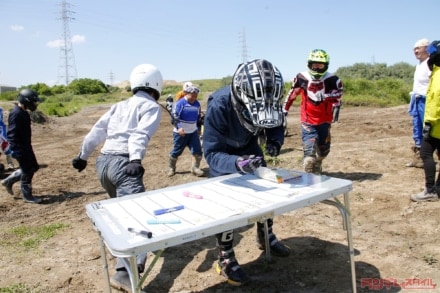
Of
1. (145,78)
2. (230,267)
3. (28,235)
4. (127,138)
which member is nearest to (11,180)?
(28,235)

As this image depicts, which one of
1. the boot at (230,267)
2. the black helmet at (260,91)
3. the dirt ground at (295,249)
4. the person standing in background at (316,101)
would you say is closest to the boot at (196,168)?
the dirt ground at (295,249)

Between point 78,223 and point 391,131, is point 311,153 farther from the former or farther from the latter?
point 391,131

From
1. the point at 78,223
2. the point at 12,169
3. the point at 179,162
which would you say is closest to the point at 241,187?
the point at 78,223

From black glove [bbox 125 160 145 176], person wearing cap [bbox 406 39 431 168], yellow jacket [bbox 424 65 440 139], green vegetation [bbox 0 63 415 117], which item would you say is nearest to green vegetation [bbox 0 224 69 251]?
black glove [bbox 125 160 145 176]

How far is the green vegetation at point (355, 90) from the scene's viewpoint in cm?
2362

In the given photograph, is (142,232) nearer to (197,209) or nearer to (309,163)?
(197,209)

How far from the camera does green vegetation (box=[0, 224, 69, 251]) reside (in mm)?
4656

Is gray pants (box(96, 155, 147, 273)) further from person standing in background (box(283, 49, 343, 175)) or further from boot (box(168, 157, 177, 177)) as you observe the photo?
boot (box(168, 157, 177, 177))

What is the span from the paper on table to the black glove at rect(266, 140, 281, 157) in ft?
0.71

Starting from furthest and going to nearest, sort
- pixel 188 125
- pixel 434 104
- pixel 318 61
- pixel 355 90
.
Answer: pixel 355 90 < pixel 188 125 < pixel 318 61 < pixel 434 104

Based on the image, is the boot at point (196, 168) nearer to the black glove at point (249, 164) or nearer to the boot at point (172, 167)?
the boot at point (172, 167)

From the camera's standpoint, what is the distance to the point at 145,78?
3.81 meters

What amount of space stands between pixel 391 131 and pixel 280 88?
9734 mm

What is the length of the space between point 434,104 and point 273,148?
8.32 feet
